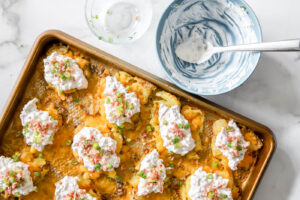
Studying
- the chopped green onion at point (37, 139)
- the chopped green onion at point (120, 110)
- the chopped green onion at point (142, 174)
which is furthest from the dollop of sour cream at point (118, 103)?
the chopped green onion at point (37, 139)

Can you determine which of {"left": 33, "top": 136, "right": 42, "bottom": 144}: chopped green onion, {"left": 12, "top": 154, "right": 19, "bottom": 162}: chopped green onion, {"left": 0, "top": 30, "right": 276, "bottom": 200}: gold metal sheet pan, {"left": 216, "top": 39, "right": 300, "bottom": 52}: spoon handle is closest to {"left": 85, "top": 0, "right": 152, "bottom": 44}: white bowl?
{"left": 0, "top": 30, "right": 276, "bottom": 200}: gold metal sheet pan

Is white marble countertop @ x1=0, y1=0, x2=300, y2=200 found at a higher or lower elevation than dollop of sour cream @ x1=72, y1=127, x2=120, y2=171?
higher

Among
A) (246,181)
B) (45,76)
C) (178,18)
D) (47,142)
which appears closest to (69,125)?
(47,142)

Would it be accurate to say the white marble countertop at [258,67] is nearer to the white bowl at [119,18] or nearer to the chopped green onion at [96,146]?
the white bowl at [119,18]

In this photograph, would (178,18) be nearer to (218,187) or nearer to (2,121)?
(218,187)

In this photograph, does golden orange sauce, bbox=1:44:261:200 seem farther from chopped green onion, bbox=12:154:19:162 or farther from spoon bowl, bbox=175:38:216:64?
spoon bowl, bbox=175:38:216:64

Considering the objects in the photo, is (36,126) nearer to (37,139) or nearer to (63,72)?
(37,139)
